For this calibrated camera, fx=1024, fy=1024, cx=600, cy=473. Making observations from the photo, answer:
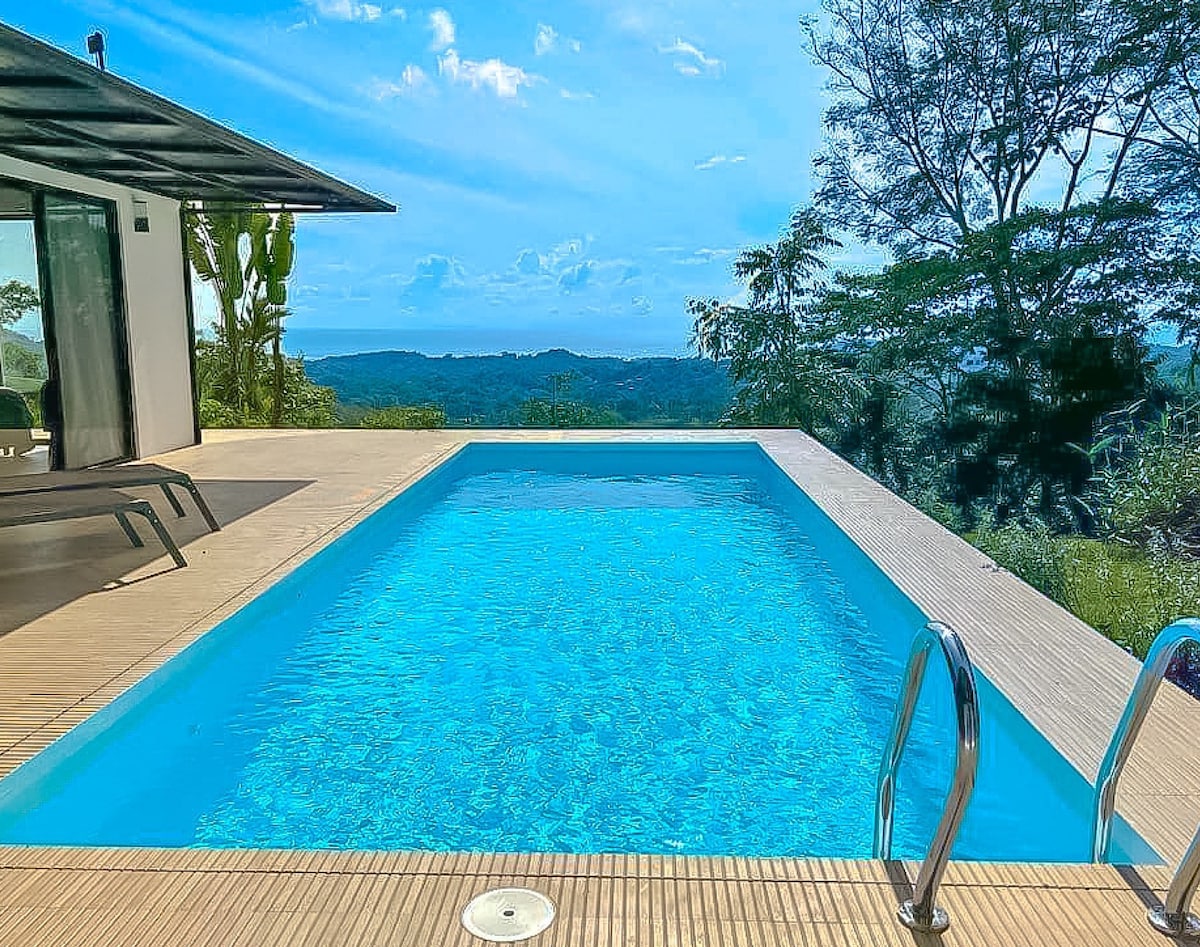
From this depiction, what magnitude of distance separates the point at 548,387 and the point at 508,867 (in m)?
11.0

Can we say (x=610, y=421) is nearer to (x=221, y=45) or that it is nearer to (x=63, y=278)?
(x=63, y=278)

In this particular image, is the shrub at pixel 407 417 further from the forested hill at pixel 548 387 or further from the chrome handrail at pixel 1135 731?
the chrome handrail at pixel 1135 731

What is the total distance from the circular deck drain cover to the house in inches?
166

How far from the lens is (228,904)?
7.13 ft

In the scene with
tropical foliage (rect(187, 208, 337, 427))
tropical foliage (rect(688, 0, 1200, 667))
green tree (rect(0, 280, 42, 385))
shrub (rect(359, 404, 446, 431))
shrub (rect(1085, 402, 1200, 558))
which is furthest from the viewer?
tropical foliage (rect(688, 0, 1200, 667))

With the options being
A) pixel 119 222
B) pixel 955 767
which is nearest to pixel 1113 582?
pixel 955 767

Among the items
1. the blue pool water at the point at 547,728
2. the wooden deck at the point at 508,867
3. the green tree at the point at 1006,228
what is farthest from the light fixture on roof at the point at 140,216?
the green tree at the point at 1006,228

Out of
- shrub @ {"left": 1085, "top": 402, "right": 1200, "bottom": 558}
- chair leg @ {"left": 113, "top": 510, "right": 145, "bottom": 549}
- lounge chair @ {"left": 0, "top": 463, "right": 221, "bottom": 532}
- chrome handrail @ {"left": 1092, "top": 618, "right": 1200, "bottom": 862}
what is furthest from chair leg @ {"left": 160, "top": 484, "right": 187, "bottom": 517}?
shrub @ {"left": 1085, "top": 402, "right": 1200, "bottom": 558}

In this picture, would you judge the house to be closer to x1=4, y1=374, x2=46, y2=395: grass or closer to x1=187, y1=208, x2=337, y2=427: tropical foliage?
x1=4, y1=374, x2=46, y2=395: grass

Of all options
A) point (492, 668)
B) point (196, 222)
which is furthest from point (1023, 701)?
point (196, 222)

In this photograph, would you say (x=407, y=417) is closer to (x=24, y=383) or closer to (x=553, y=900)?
(x=24, y=383)

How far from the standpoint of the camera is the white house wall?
8.55 metres

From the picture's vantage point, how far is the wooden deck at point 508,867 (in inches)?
81.9

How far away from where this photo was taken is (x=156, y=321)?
29.7 feet
